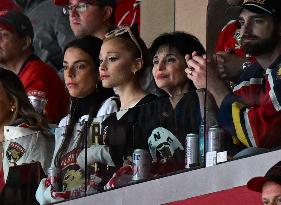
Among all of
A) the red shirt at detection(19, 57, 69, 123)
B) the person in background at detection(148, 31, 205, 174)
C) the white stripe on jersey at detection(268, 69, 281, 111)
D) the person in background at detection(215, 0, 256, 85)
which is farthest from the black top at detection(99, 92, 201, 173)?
the red shirt at detection(19, 57, 69, 123)

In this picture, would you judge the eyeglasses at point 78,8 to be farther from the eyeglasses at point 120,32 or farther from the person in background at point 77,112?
the eyeglasses at point 120,32

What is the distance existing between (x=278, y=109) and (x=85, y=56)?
557 cm

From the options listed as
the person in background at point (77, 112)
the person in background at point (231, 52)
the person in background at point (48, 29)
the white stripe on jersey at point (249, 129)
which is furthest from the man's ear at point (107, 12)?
the white stripe on jersey at point (249, 129)

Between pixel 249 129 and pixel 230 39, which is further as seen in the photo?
pixel 230 39

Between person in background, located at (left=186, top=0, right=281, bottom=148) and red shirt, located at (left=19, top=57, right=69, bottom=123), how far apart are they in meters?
5.45

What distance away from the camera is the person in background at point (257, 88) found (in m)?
13.1

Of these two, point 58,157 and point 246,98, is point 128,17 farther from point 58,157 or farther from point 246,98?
point 246,98

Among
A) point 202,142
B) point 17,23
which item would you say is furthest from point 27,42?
point 202,142

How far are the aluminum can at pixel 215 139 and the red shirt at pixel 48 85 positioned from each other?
16.9 ft

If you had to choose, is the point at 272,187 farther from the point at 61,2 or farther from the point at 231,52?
the point at 61,2

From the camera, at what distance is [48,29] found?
67.7ft

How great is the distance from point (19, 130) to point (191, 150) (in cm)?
426

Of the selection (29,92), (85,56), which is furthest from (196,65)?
(29,92)

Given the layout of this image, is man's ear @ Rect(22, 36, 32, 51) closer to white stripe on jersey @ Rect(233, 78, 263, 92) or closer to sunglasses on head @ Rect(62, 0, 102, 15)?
sunglasses on head @ Rect(62, 0, 102, 15)
